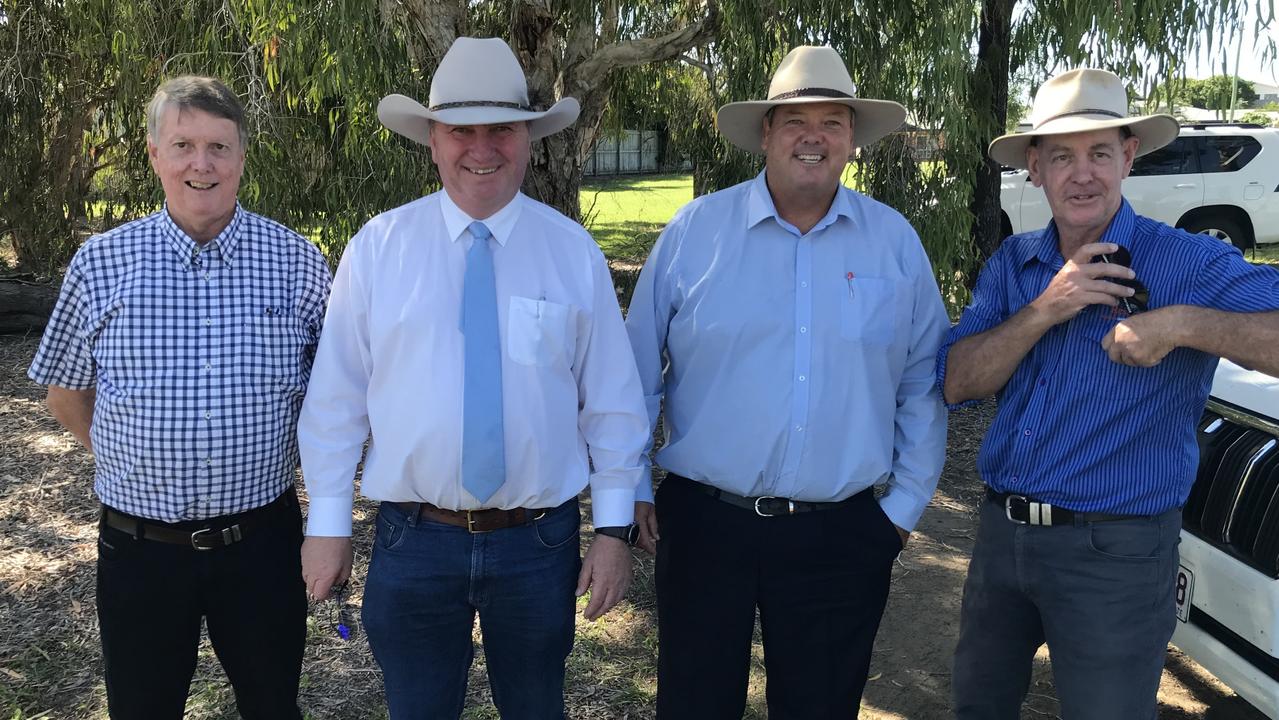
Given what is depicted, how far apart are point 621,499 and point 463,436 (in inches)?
16.7

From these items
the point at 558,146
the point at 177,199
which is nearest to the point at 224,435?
the point at 177,199

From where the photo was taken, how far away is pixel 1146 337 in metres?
2.15

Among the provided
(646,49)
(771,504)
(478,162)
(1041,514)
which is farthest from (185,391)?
(646,49)

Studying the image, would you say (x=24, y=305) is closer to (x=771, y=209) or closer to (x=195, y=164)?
(x=195, y=164)

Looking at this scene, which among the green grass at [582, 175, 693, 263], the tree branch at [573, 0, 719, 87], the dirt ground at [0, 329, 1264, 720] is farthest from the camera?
the green grass at [582, 175, 693, 263]

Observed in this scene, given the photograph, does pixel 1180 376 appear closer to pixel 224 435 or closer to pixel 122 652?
pixel 224 435

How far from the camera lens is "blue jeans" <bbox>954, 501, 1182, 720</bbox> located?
7.48 feet

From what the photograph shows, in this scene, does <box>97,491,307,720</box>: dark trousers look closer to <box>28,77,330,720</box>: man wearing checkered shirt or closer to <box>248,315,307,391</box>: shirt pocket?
<box>28,77,330,720</box>: man wearing checkered shirt

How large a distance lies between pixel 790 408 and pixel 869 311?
0.31 m

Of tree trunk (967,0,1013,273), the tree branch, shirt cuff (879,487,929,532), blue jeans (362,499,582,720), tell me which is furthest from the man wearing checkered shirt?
tree trunk (967,0,1013,273)

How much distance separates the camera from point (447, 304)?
2.23 metres

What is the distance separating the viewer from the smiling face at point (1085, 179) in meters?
2.34

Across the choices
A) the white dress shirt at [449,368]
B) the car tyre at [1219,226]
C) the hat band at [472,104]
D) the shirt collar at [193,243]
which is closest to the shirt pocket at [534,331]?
the white dress shirt at [449,368]

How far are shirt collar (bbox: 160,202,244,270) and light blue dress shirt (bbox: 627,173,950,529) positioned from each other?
39.5 inches
